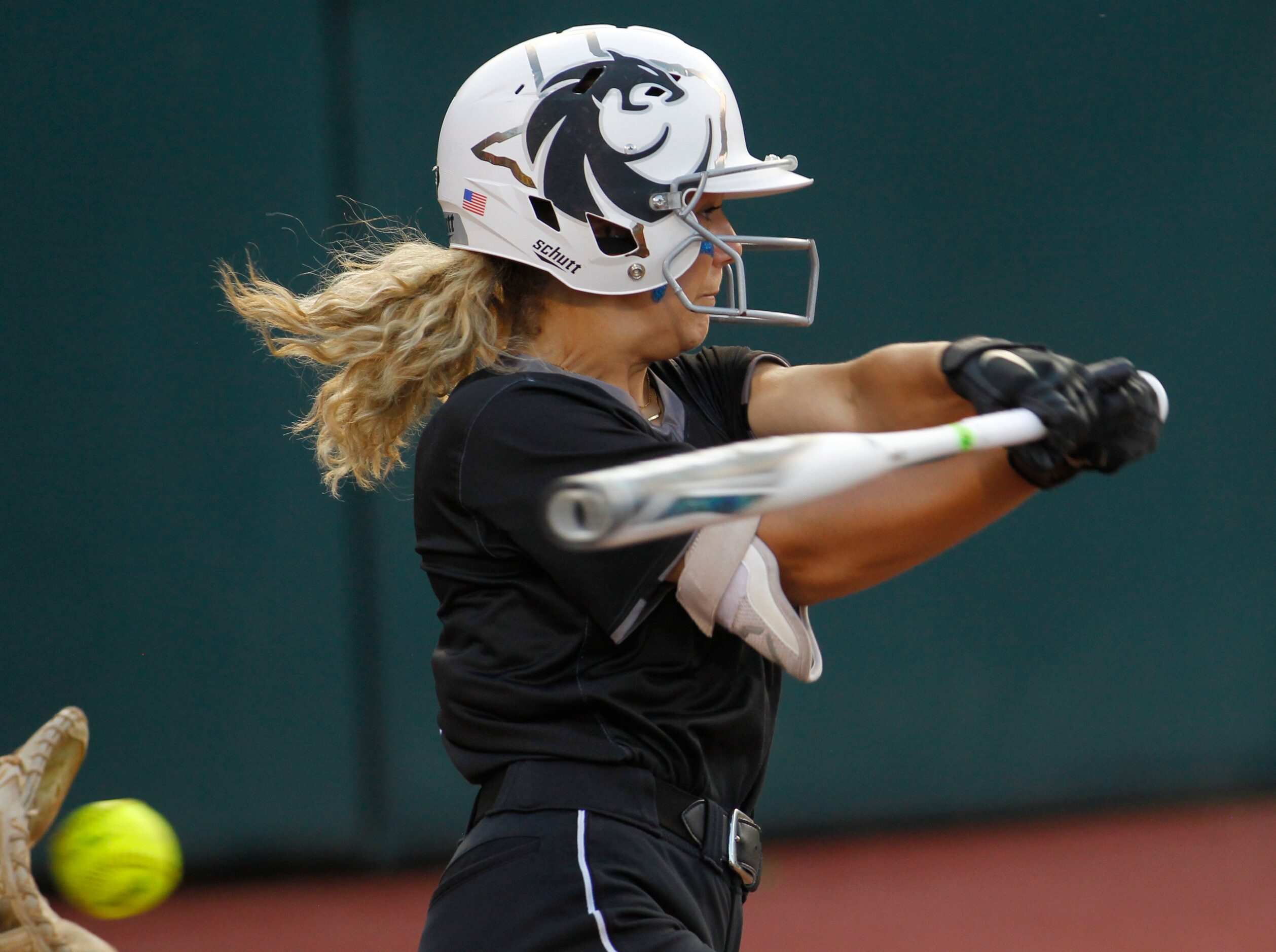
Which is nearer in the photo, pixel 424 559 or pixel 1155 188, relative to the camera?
pixel 424 559

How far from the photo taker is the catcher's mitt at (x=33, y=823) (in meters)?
2.77

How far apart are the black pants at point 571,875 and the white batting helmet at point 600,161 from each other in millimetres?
752

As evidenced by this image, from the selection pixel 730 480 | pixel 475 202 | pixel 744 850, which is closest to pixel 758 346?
pixel 475 202

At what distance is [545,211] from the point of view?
2.13 meters

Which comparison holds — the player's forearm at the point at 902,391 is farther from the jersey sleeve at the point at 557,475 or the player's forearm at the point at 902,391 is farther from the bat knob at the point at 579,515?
the bat knob at the point at 579,515

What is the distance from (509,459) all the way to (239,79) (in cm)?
279

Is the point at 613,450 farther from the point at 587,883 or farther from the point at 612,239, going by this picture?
the point at 587,883

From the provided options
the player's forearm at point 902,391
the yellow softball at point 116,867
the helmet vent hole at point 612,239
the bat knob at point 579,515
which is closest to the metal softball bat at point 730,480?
the bat knob at point 579,515

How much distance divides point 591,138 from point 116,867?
78.6 inches

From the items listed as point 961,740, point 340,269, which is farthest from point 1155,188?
point 340,269

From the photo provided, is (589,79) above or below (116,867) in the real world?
above

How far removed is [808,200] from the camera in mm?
4582

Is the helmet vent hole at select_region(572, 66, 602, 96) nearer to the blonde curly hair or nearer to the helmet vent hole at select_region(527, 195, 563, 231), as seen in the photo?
the helmet vent hole at select_region(527, 195, 563, 231)

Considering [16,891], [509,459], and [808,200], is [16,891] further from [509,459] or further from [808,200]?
[808,200]
